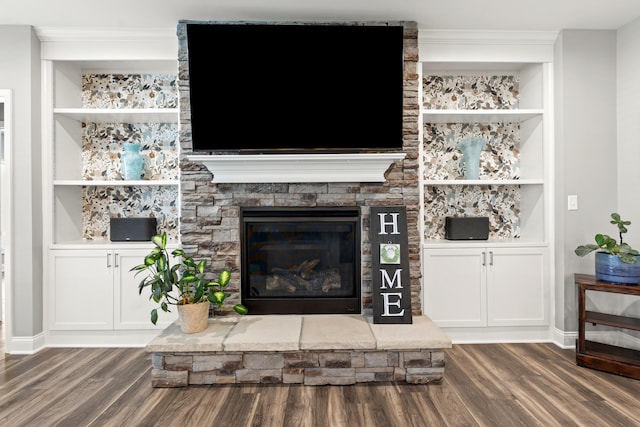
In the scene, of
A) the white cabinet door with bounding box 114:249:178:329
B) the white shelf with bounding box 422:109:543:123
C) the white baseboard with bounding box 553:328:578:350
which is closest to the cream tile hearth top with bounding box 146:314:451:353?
the white cabinet door with bounding box 114:249:178:329

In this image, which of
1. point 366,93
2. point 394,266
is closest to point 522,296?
point 394,266

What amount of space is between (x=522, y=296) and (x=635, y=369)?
0.81 meters

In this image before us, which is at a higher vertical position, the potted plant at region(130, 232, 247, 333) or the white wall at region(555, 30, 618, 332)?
the white wall at region(555, 30, 618, 332)

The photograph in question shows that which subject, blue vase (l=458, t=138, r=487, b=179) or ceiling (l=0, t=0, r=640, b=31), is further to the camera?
blue vase (l=458, t=138, r=487, b=179)

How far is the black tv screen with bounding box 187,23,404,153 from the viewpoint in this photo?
2.80 metres

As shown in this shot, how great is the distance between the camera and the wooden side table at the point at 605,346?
255 centimetres

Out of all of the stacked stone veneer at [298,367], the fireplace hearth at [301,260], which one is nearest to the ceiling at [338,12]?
the fireplace hearth at [301,260]

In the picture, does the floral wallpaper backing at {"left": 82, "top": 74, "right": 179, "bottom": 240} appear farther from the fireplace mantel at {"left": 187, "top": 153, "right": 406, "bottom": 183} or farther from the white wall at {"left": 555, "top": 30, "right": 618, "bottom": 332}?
the white wall at {"left": 555, "top": 30, "right": 618, "bottom": 332}

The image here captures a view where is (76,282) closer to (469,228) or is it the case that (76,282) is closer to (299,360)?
(299,360)

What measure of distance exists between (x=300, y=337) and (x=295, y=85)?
171 cm

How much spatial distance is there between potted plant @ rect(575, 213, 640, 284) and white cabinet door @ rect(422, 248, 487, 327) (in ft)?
2.35

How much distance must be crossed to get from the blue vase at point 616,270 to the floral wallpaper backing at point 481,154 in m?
0.85

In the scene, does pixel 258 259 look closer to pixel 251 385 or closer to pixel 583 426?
pixel 251 385

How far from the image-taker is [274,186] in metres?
3.02
